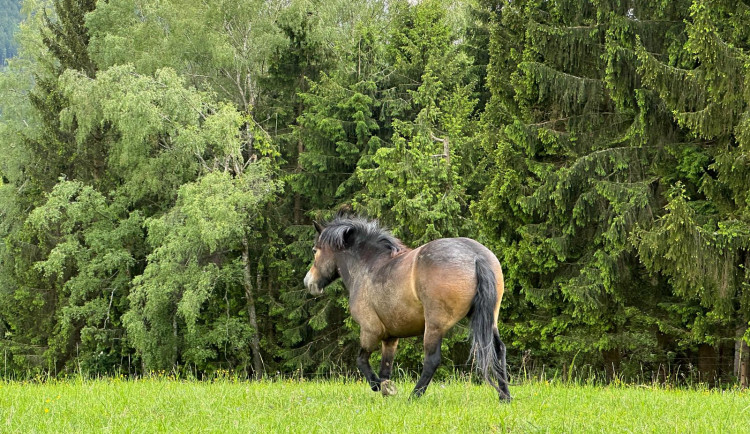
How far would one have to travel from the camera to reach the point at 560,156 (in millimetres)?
18047

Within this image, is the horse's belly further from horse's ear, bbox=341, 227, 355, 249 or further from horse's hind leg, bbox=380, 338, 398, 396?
horse's ear, bbox=341, 227, 355, 249

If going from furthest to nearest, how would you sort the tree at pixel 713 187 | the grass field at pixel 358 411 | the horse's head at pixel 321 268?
1. the tree at pixel 713 187
2. the horse's head at pixel 321 268
3. the grass field at pixel 358 411

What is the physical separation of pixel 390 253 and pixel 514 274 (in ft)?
34.1

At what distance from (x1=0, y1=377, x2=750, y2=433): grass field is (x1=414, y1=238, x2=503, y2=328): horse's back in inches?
28.9


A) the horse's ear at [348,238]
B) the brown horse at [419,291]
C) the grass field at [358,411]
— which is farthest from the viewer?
the horse's ear at [348,238]

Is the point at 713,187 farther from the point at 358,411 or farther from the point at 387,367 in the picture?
the point at 358,411

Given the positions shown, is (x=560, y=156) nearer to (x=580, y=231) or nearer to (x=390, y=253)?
(x=580, y=231)

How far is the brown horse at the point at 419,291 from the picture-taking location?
19.8 ft

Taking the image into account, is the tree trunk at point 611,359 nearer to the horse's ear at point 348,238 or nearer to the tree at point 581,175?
the tree at point 581,175

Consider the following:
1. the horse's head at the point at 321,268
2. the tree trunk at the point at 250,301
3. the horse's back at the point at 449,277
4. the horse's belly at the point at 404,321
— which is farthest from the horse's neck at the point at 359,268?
the tree trunk at the point at 250,301

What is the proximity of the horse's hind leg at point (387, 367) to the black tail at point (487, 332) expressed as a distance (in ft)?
2.94

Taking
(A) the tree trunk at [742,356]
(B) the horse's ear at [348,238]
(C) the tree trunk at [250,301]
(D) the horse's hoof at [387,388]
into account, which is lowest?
(C) the tree trunk at [250,301]

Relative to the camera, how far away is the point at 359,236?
7613 millimetres

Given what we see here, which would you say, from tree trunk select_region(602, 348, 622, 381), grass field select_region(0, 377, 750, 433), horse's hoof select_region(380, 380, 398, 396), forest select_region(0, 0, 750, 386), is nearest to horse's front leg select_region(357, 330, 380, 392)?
grass field select_region(0, 377, 750, 433)
